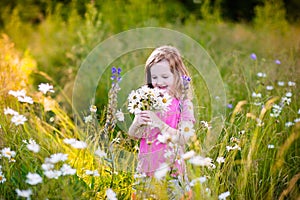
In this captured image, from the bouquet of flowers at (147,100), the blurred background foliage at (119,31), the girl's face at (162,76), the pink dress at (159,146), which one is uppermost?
the blurred background foliage at (119,31)

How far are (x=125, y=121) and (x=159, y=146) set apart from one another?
53 centimetres

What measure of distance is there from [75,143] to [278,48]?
11.4 feet

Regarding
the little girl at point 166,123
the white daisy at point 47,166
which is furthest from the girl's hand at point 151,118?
the white daisy at point 47,166

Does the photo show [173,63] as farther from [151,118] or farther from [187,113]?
[151,118]

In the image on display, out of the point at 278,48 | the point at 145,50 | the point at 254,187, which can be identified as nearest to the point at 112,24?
the point at 145,50

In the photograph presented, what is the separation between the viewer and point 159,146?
96.6 inches

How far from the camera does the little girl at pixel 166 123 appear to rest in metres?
2.29

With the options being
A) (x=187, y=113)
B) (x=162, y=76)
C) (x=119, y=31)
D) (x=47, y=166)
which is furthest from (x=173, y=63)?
(x=119, y=31)

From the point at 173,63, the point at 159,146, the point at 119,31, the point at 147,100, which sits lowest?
the point at 159,146

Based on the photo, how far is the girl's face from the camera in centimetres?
258

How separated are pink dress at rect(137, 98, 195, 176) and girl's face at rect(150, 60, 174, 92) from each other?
0.31ft

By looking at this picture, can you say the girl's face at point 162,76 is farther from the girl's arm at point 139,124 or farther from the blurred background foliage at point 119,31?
the blurred background foliage at point 119,31

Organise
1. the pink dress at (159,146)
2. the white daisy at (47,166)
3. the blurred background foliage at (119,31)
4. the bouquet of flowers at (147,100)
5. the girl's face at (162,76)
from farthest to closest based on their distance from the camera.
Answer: the blurred background foliage at (119,31) → the girl's face at (162,76) → the pink dress at (159,146) → the bouquet of flowers at (147,100) → the white daisy at (47,166)

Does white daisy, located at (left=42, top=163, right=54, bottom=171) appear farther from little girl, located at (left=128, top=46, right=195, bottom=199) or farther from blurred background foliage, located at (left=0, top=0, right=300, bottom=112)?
blurred background foliage, located at (left=0, top=0, right=300, bottom=112)
